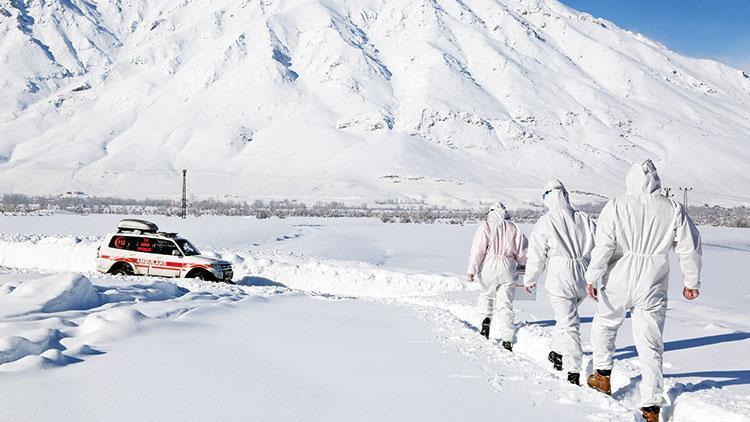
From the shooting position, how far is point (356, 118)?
148 metres

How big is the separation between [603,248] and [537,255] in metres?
1.58

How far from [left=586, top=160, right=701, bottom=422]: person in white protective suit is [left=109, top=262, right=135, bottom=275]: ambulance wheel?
1414 cm

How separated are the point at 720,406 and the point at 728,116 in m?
198

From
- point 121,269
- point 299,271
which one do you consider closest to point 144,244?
point 121,269

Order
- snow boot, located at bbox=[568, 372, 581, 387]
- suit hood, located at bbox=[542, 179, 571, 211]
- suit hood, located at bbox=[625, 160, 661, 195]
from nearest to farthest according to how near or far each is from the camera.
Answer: suit hood, located at bbox=[625, 160, 661, 195], snow boot, located at bbox=[568, 372, 581, 387], suit hood, located at bbox=[542, 179, 571, 211]

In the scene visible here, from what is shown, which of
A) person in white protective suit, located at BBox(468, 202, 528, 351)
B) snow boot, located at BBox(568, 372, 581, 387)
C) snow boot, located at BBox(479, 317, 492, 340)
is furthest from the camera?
snow boot, located at BBox(479, 317, 492, 340)

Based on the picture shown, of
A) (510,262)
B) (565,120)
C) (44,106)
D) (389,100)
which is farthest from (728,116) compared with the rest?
(510,262)

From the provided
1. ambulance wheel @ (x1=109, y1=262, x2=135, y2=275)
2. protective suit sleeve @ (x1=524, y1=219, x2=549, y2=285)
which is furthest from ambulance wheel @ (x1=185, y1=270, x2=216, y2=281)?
protective suit sleeve @ (x1=524, y1=219, x2=549, y2=285)

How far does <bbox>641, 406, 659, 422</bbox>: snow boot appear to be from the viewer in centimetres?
581

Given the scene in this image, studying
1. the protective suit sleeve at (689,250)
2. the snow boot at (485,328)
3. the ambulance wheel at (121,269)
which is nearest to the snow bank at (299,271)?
the ambulance wheel at (121,269)

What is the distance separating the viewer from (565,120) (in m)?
154

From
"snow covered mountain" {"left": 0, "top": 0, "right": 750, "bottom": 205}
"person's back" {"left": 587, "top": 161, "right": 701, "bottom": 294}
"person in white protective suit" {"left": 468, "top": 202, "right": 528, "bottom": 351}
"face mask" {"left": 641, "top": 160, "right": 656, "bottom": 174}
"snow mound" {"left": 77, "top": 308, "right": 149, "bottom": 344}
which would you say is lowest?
"snow mound" {"left": 77, "top": 308, "right": 149, "bottom": 344}

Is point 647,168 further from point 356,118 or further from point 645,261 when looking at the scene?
point 356,118

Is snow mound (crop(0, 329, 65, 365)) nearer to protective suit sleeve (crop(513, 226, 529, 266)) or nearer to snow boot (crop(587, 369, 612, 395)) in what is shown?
snow boot (crop(587, 369, 612, 395))
